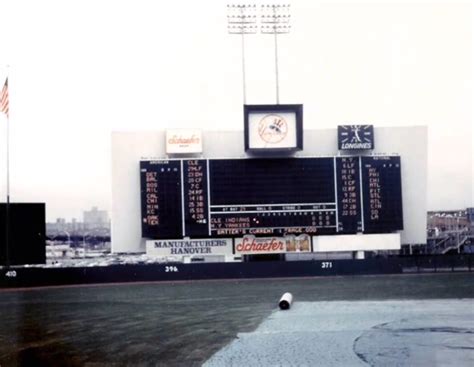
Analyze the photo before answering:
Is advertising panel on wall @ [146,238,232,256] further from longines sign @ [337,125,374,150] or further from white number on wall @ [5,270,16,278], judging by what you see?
longines sign @ [337,125,374,150]

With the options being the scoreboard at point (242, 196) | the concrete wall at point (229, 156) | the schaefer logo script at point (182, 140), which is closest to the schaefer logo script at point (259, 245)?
the scoreboard at point (242, 196)

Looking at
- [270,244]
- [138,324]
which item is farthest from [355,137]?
[138,324]

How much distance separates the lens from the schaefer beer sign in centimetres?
3559

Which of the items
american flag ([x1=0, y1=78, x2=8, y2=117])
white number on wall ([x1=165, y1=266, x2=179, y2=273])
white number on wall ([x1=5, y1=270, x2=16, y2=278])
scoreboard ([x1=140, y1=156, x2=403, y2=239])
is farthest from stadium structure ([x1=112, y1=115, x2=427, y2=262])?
american flag ([x1=0, y1=78, x2=8, y2=117])

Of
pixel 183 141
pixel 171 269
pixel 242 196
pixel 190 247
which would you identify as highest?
→ pixel 183 141

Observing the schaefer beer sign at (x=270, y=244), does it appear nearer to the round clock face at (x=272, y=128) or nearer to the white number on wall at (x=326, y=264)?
the white number on wall at (x=326, y=264)

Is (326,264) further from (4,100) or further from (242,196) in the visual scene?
(4,100)

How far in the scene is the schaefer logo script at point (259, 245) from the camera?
35.6 m

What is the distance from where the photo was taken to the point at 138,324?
15.4m

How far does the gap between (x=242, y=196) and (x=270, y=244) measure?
336 cm

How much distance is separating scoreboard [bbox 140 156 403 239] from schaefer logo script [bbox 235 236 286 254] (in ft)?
4.17

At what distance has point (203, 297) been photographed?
23.8 m

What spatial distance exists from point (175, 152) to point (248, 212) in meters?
5.05

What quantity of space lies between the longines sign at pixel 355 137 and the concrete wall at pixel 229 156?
84cm
